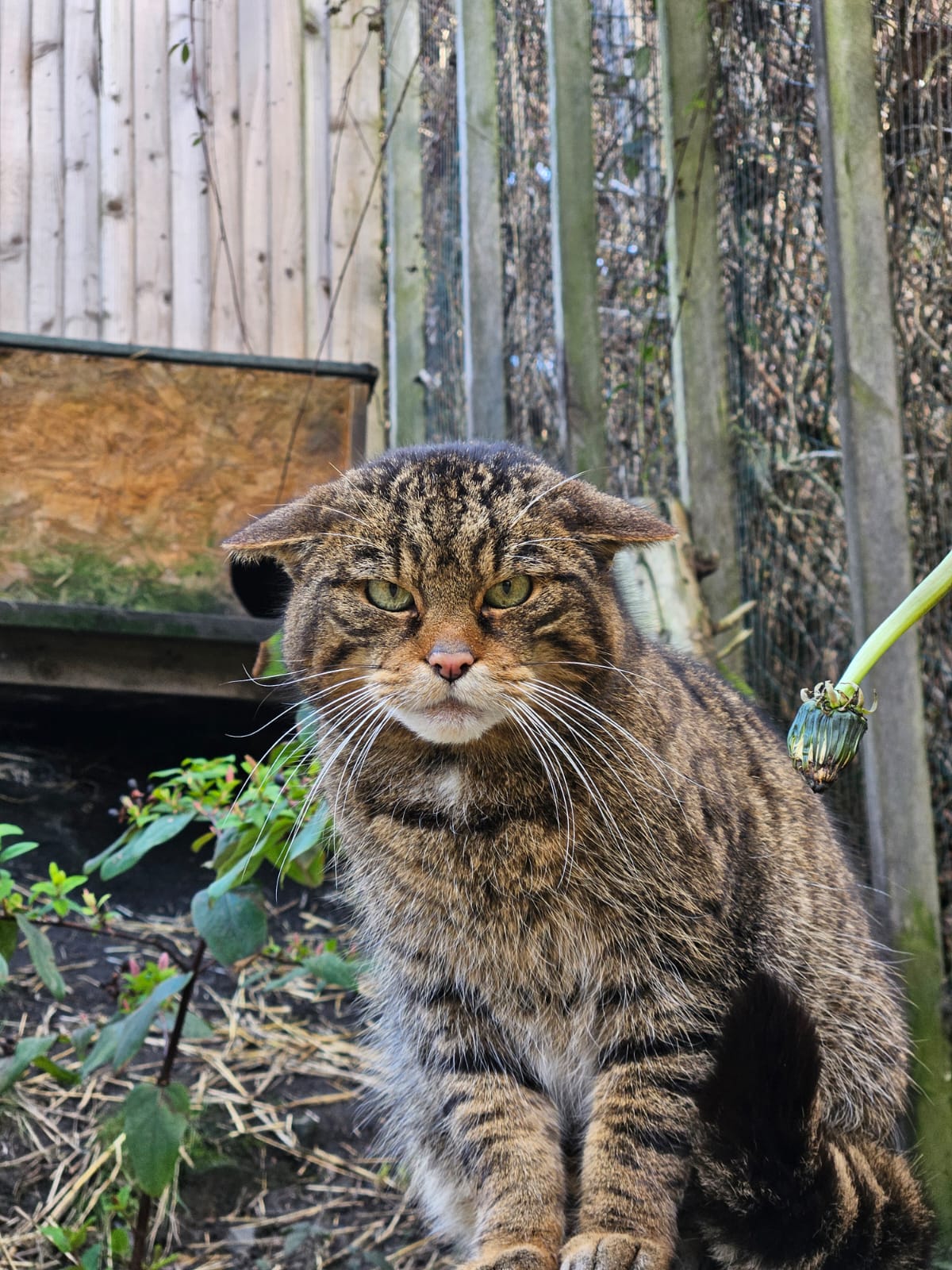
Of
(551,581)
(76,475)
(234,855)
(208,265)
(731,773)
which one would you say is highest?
(208,265)

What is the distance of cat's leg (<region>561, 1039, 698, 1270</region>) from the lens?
180 cm

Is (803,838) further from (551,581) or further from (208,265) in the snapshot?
(208,265)

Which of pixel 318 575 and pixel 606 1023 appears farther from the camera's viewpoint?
Answer: pixel 318 575

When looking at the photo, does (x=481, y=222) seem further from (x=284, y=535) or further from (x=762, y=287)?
(x=284, y=535)

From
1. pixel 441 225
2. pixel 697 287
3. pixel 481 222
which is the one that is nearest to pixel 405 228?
pixel 441 225

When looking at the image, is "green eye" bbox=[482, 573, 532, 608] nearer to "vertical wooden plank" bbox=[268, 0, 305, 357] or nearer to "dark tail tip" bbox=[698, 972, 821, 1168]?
"dark tail tip" bbox=[698, 972, 821, 1168]

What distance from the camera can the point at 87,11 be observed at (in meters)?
4.50

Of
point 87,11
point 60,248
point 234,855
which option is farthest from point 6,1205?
point 87,11

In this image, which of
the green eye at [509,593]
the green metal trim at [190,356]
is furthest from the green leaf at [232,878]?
the green metal trim at [190,356]

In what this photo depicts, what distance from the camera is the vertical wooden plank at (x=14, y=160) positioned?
4434mm

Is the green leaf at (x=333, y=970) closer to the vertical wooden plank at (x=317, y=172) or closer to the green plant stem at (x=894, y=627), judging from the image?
the green plant stem at (x=894, y=627)

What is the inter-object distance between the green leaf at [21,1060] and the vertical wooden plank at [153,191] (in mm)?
2781

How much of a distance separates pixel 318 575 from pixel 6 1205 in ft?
5.73

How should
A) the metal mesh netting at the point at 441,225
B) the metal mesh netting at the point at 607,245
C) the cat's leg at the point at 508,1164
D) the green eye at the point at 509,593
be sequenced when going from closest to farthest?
the cat's leg at the point at 508,1164
the green eye at the point at 509,593
the metal mesh netting at the point at 607,245
the metal mesh netting at the point at 441,225
